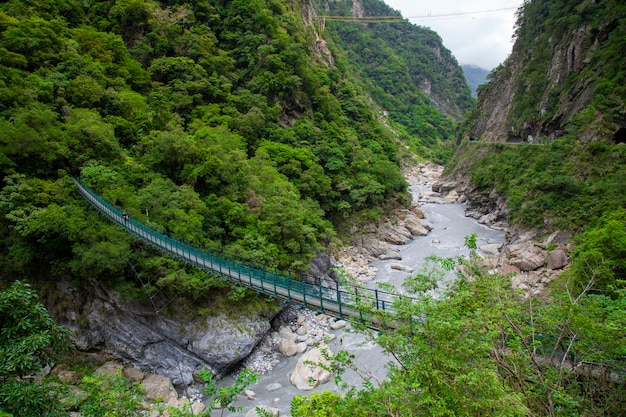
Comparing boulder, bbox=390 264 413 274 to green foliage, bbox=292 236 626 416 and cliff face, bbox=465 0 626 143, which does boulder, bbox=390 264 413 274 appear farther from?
cliff face, bbox=465 0 626 143

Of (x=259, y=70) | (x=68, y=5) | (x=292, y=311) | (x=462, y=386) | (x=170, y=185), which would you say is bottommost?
(x=292, y=311)

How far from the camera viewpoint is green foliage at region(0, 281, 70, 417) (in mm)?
4488

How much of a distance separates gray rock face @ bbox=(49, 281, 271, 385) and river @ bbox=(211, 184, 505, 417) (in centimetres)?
122

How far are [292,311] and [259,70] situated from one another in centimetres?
2083

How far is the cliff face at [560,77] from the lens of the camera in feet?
77.0

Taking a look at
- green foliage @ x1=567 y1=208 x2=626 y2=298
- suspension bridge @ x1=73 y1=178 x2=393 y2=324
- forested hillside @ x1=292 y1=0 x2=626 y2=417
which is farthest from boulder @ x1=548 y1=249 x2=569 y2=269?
suspension bridge @ x1=73 y1=178 x2=393 y2=324

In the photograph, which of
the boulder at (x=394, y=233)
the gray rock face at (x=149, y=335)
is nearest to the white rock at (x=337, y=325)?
the gray rock face at (x=149, y=335)

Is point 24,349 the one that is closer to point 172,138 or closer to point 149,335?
point 149,335

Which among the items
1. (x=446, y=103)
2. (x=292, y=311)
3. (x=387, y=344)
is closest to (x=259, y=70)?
(x=292, y=311)

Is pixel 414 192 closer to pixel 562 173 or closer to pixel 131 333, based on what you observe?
pixel 562 173

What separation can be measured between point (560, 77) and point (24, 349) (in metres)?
40.3

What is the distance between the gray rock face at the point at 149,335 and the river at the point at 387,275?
3.99 ft

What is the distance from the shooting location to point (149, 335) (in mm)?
13391

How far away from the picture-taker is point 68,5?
2436cm
